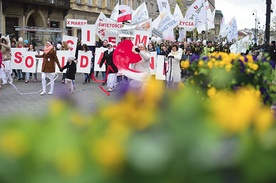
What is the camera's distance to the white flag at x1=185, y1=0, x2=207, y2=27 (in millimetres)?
29883

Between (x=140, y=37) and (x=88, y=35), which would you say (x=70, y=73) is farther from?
(x=88, y=35)

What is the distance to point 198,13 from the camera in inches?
1197

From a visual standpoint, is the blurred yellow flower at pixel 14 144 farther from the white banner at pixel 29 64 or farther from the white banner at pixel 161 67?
the white banner at pixel 29 64

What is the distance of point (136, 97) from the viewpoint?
1.83 m

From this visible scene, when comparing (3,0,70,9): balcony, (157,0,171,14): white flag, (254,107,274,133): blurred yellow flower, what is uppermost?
(3,0,70,9): balcony

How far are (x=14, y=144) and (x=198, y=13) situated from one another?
2982cm

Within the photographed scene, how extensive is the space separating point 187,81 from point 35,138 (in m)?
5.28

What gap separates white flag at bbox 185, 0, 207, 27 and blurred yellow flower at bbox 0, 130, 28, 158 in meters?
29.0

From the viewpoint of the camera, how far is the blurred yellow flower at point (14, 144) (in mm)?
1241

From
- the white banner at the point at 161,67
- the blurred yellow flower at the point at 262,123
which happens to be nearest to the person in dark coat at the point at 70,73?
the white banner at the point at 161,67

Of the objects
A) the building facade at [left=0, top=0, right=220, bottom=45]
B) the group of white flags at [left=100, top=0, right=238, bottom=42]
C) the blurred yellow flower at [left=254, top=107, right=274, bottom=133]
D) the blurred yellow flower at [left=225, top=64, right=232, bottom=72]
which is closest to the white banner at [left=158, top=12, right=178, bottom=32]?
the group of white flags at [left=100, top=0, right=238, bottom=42]

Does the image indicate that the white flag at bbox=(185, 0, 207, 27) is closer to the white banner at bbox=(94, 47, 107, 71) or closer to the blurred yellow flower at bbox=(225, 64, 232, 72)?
the white banner at bbox=(94, 47, 107, 71)

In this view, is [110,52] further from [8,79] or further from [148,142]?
[148,142]

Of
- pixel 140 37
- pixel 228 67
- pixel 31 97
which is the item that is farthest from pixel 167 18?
pixel 228 67
